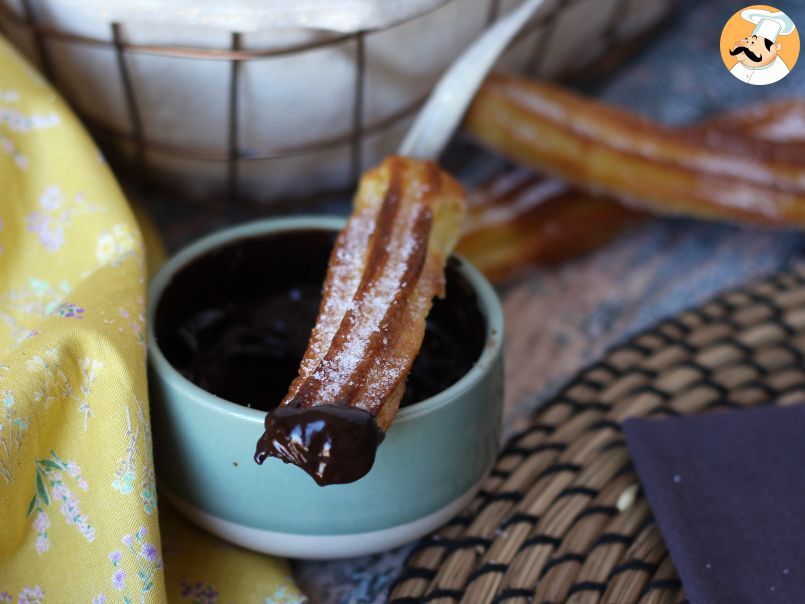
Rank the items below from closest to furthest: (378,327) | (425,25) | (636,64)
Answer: (378,327)
(425,25)
(636,64)

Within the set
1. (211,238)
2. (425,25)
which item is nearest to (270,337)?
(211,238)

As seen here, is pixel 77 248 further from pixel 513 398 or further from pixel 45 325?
pixel 513 398

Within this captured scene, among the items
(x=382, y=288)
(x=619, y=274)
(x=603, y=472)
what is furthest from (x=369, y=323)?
(x=619, y=274)

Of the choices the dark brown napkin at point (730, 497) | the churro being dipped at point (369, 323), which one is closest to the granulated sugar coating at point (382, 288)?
the churro being dipped at point (369, 323)

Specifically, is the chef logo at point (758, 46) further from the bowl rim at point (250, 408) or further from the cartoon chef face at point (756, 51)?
the bowl rim at point (250, 408)

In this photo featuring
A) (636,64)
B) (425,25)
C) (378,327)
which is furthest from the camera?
(636,64)

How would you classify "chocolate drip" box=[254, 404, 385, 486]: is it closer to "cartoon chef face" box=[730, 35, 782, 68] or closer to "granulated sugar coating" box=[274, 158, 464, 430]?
"granulated sugar coating" box=[274, 158, 464, 430]

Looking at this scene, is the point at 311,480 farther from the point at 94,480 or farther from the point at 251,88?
the point at 251,88
